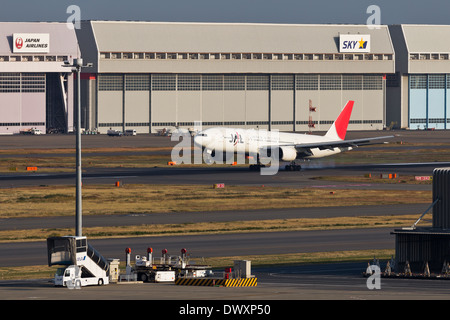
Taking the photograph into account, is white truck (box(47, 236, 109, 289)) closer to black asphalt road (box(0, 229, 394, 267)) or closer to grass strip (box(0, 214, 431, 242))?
black asphalt road (box(0, 229, 394, 267))

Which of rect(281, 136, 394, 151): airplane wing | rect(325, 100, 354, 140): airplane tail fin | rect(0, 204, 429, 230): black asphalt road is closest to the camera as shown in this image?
rect(0, 204, 429, 230): black asphalt road

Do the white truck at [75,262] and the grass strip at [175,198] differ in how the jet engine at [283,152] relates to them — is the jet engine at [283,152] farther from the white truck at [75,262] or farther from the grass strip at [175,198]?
the white truck at [75,262]

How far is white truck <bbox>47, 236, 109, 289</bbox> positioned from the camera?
4575cm

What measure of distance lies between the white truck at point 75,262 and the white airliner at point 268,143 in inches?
2626

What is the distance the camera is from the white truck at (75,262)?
150ft

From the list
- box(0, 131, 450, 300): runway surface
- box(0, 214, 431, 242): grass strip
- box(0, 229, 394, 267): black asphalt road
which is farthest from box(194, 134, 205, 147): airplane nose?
box(0, 229, 394, 267): black asphalt road

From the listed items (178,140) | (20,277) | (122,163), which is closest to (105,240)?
(20,277)

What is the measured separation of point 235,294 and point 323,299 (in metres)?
4.02

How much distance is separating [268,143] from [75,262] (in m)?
73.4

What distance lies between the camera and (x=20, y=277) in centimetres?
5097

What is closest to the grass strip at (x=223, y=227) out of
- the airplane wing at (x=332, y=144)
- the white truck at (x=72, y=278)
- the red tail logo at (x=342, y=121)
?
the white truck at (x=72, y=278)

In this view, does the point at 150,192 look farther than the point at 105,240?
Yes

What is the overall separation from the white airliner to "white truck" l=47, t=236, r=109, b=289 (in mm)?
66711

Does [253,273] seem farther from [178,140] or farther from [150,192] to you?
[178,140]
